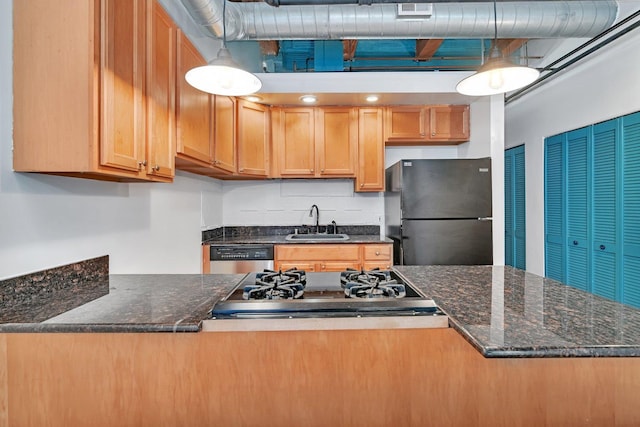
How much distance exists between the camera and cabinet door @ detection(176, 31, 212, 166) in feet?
6.02

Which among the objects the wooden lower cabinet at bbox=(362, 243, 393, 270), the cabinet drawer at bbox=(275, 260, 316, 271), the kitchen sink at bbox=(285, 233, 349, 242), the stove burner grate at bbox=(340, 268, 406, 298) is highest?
the kitchen sink at bbox=(285, 233, 349, 242)

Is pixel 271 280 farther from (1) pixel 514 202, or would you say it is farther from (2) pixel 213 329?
(1) pixel 514 202

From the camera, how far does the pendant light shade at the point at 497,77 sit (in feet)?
4.85

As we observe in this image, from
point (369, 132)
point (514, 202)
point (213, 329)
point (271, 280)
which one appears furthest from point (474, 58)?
point (213, 329)

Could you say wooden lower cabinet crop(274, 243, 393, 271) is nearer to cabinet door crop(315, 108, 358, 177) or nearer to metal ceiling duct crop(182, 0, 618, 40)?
cabinet door crop(315, 108, 358, 177)

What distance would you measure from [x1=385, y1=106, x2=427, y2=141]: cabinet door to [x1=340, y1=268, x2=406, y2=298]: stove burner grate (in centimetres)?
217

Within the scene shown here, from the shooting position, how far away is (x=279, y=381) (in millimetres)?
1146

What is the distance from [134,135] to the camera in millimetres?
1399

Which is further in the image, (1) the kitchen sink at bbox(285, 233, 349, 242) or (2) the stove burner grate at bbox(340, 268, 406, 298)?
(1) the kitchen sink at bbox(285, 233, 349, 242)

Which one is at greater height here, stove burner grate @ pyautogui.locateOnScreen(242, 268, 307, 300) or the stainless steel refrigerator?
the stainless steel refrigerator

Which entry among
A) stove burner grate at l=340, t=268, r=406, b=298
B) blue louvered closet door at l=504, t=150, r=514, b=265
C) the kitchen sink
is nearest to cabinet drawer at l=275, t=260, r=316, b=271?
the kitchen sink

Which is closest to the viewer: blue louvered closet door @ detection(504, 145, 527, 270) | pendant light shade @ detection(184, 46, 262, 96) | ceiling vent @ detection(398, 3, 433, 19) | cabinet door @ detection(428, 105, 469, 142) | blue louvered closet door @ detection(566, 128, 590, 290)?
pendant light shade @ detection(184, 46, 262, 96)

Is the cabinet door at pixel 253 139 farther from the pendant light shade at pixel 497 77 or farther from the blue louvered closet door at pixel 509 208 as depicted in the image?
the blue louvered closet door at pixel 509 208

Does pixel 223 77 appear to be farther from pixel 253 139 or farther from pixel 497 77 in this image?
pixel 253 139
